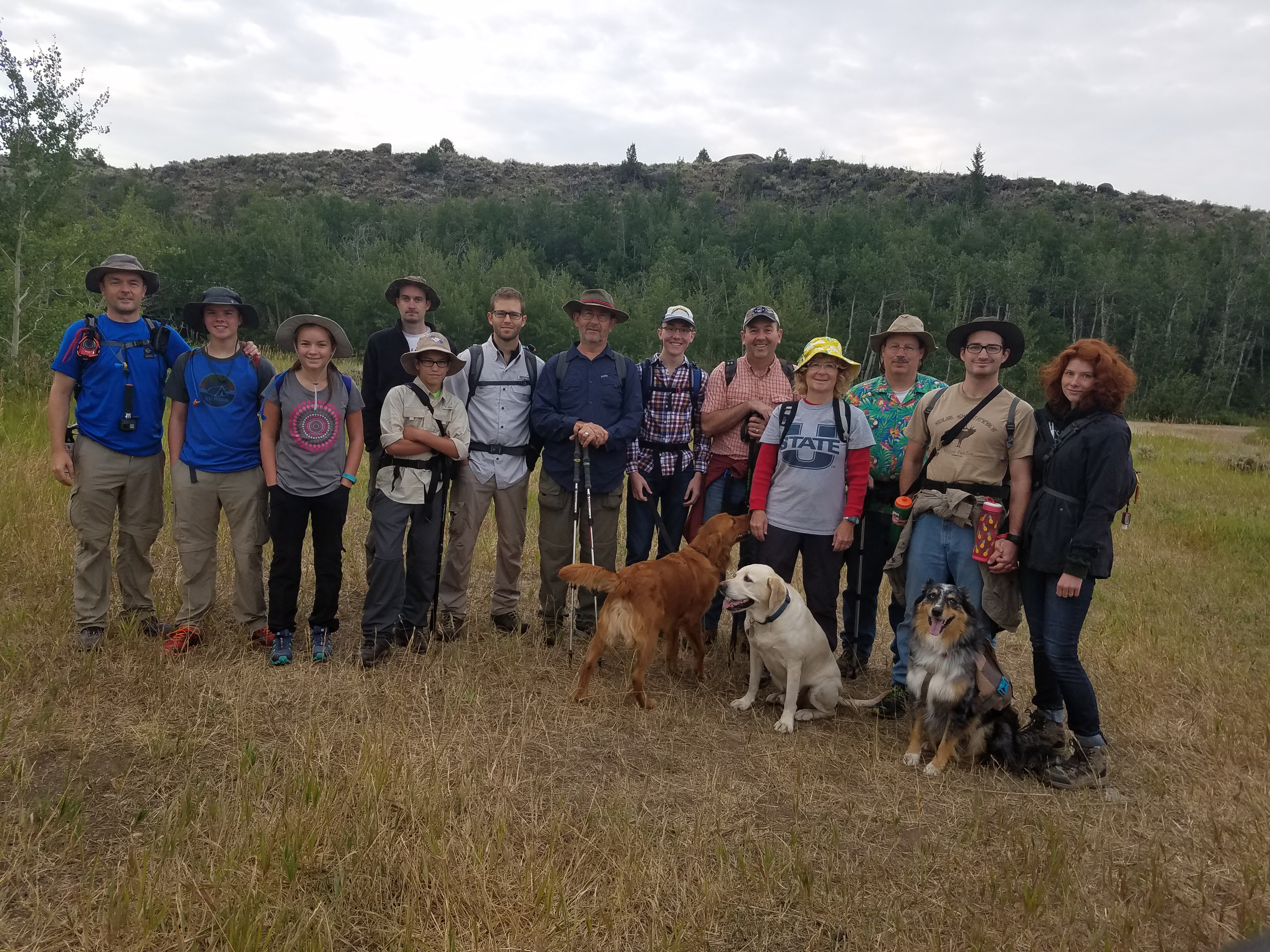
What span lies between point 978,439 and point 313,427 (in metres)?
3.99

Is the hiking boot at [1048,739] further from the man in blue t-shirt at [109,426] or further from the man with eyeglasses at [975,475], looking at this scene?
the man in blue t-shirt at [109,426]

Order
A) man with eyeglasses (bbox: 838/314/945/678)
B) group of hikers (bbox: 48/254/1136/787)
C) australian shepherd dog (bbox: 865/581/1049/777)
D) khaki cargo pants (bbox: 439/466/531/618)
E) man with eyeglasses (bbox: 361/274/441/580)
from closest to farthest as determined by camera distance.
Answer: australian shepherd dog (bbox: 865/581/1049/777), group of hikers (bbox: 48/254/1136/787), man with eyeglasses (bbox: 838/314/945/678), man with eyeglasses (bbox: 361/274/441/580), khaki cargo pants (bbox: 439/466/531/618)

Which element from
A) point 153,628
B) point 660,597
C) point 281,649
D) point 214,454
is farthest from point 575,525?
point 153,628

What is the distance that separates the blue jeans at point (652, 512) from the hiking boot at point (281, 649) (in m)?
2.33

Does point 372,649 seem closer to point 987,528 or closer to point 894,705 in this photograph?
point 894,705

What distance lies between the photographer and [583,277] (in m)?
66.1

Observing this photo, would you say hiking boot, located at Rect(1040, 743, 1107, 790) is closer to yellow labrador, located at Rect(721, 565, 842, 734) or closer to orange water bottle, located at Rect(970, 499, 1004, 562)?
orange water bottle, located at Rect(970, 499, 1004, 562)

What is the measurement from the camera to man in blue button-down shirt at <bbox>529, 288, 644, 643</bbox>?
17.4ft

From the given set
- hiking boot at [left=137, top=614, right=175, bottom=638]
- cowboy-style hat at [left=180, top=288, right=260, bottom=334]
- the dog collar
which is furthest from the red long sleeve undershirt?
hiking boot at [left=137, top=614, right=175, bottom=638]

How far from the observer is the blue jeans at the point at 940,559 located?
14.0ft

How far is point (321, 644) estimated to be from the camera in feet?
16.3

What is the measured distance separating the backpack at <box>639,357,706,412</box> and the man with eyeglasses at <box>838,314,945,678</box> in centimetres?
110

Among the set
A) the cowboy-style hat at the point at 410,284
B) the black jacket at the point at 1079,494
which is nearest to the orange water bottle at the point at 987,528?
the black jacket at the point at 1079,494

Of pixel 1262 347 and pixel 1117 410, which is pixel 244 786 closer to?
pixel 1117 410
